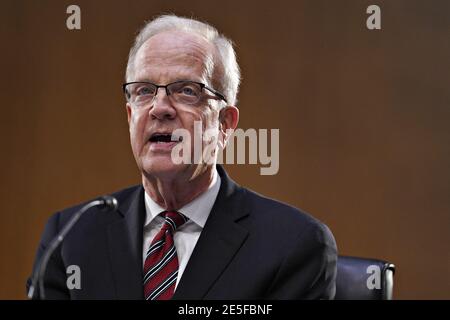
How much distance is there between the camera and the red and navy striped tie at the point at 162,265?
5.65 feet

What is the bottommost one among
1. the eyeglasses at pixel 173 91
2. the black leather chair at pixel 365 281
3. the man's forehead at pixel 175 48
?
the black leather chair at pixel 365 281

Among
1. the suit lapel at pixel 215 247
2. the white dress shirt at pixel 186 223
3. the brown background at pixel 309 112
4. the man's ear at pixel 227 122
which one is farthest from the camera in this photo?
the brown background at pixel 309 112

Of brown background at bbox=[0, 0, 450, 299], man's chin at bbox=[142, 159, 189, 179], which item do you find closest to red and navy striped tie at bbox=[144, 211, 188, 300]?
man's chin at bbox=[142, 159, 189, 179]

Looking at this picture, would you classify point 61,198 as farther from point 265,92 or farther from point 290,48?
point 290,48

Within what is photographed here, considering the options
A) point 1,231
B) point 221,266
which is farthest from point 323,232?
point 1,231

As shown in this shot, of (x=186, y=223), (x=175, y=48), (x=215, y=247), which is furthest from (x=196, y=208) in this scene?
(x=175, y=48)

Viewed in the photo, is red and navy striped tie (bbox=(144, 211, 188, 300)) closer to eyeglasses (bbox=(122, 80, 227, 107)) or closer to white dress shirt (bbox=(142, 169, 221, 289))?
white dress shirt (bbox=(142, 169, 221, 289))

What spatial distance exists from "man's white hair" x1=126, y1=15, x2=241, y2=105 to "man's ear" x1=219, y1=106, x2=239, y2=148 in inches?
1.0

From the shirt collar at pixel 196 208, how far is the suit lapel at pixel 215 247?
2 centimetres

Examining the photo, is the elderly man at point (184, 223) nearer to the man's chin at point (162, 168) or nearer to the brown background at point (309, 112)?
the man's chin at point (162, 168)

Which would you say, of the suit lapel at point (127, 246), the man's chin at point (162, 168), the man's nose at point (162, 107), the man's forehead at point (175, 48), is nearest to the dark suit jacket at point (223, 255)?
the suit lapel at point (127, 246)

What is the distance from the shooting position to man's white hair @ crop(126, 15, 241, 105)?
1.88m

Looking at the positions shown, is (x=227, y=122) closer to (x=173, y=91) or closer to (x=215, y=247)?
(x=173, y=91)

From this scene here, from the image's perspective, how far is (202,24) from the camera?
1.93m
